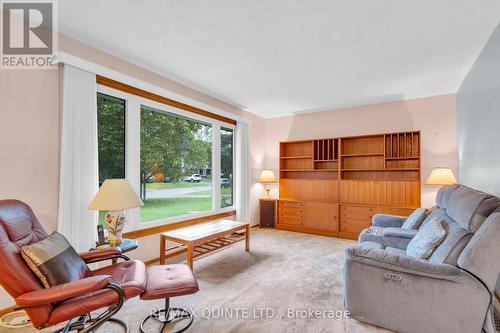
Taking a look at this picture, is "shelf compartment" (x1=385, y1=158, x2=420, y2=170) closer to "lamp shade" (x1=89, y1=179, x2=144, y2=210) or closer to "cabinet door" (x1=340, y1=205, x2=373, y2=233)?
"cabinet door" (x1=340, y1=205, x2=373, y2=233)

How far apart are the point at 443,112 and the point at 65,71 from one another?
5564 mm

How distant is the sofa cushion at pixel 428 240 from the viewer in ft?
6.74

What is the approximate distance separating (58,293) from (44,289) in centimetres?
14

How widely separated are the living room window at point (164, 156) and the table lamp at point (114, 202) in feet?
2.27

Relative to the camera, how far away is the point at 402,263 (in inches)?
73.7

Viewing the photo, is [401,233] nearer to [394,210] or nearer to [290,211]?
[394,210]

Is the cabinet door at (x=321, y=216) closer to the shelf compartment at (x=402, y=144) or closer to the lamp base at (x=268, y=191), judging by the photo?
the lamp base at (x=268, y=191)

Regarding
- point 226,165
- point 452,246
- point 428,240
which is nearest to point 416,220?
point 428,240

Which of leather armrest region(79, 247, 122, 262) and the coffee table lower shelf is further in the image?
the coffee table lower shelf

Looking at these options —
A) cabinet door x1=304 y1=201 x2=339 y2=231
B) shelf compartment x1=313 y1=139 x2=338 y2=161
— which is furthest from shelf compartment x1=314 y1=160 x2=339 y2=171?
cabinet door x1=304 y1=201 x2=339 y2=231

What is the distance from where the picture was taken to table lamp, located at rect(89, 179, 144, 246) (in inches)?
90.8

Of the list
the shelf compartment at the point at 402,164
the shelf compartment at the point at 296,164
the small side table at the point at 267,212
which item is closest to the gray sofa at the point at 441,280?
the shelf compartment at the point at 402,164

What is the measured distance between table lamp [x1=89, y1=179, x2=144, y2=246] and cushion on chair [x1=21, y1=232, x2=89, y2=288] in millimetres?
461

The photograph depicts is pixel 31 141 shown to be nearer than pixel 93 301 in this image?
No
